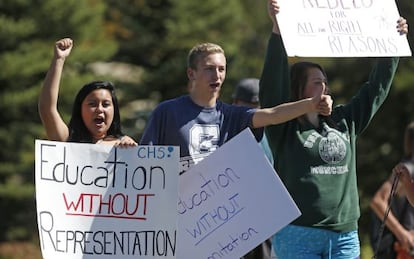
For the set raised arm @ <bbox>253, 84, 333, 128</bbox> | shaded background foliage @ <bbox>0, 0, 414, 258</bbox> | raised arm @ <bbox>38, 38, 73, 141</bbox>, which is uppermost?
shaded background foliage @ <bbox>0, 0, 414, 258</bbox>

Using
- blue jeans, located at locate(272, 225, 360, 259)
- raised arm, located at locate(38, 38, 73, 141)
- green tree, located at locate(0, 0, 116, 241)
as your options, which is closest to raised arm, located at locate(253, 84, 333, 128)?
blue jeans, located at locate(272, 225, 360, 259)

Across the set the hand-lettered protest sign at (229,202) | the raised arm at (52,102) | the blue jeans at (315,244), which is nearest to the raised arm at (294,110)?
the hand-lettered protest sign at (229,202)

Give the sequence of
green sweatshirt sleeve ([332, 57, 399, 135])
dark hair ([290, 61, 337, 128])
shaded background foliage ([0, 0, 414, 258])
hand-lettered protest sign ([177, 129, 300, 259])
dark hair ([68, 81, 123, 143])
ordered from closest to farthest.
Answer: hand-lettered protest sign ([177, 129, 300, 259]) < dark hair ([68, 81, 123, 143]) < dark hair ([290, 61, 337, 128]) < green sweatshirt sleeve ([332, 57, 399, 135]) < shaded background foliage ([0, 0, 414, 258])

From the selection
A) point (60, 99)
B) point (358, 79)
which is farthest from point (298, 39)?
point (358, 79)

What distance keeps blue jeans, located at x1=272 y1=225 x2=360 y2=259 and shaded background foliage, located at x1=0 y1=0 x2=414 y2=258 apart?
40.2ft

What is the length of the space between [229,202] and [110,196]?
25.2 inches

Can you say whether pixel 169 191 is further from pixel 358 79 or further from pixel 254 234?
pixel 358 79

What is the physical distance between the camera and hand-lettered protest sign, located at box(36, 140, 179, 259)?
6004 millimetres

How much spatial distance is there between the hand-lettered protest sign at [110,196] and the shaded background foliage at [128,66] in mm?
12733

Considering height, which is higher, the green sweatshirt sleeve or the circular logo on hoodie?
the green sweatshirt sleeve

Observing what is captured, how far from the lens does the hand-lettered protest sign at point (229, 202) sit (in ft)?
20.2

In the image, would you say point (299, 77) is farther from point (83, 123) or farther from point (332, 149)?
point (83, 123)

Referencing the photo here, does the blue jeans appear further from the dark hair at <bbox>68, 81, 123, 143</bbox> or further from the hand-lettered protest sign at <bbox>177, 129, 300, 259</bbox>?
the dark hair at <bbox>68, 81, 123, 143</bbox>

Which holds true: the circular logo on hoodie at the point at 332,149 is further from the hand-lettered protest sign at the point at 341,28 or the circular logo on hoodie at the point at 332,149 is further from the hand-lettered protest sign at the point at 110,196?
the hand-lettered protest sign at the point at 110,196
